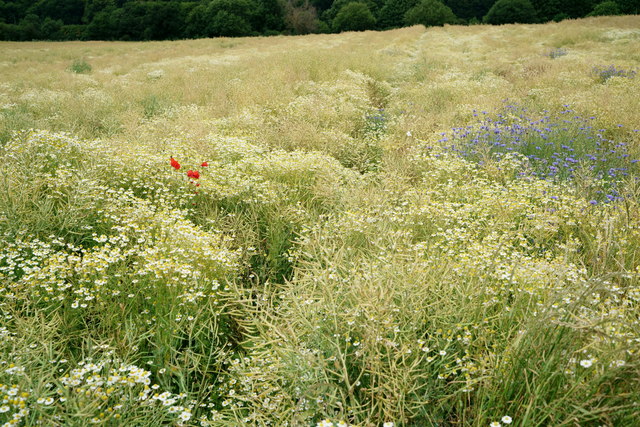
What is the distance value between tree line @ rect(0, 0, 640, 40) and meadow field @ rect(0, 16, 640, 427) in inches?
1632

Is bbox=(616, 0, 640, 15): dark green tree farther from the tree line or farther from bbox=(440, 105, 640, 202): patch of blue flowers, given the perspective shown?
bbox=(440, 105, 640, 202): patch of blue flowers

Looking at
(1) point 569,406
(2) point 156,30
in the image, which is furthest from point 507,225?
(2) point 156,30

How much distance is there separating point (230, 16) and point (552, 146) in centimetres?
4843

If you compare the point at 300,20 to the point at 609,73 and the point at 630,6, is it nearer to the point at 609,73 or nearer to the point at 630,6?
the point at 630,6

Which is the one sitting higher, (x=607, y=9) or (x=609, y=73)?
(x=607, y=9)

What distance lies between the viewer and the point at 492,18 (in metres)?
43.5

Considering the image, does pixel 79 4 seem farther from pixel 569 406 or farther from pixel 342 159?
pixel 569 406

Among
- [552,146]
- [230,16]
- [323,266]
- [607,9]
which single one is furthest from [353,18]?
[323,266]

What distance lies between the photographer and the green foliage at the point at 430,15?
4184 centimetres

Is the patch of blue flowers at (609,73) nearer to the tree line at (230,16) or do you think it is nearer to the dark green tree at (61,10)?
the tree line at (230,16)

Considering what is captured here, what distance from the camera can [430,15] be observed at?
41938mm

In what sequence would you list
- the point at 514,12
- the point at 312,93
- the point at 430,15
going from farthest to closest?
1. the point at 514,12
2. the point at 430,15
3. the point at 312,93

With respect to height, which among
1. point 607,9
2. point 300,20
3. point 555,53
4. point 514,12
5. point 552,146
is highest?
point 300,20

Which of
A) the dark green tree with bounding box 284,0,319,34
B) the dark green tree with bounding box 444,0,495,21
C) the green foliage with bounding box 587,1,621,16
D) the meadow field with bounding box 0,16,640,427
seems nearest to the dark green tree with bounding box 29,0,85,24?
the dark green tree with bounding box 284,0,319,34
